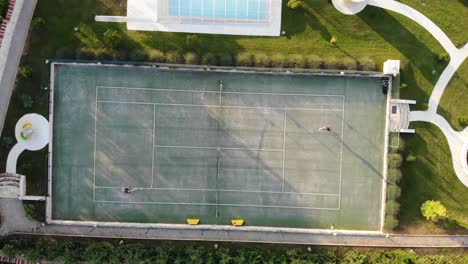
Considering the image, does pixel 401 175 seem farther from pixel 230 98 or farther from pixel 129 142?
pixel 129 142

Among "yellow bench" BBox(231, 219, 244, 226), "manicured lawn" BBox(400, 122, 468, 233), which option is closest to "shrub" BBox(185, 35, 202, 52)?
"yellow bench" BBox(231, 219, 244, 226)

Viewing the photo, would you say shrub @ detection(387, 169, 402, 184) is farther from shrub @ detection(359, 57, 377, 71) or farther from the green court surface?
shrub @ detection(359, 57, 377, 71)

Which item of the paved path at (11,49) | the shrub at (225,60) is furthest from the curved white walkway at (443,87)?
the paved path at (11,49)

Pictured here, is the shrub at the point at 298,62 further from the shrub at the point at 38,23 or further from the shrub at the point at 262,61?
the shrub at the point at 38,23

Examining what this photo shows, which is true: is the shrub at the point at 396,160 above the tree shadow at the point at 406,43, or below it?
below

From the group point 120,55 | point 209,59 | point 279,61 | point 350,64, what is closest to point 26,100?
point 120,55

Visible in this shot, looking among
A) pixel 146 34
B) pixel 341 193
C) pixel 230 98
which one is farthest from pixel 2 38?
pixel 341 193
